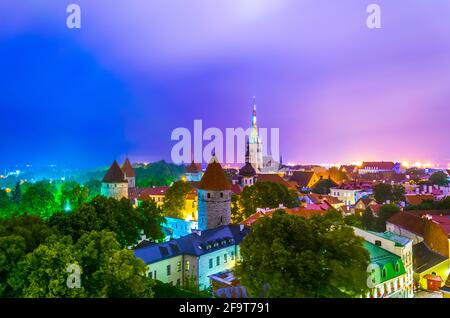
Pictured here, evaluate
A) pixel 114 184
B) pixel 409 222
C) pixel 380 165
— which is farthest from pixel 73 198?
pixel 380 165

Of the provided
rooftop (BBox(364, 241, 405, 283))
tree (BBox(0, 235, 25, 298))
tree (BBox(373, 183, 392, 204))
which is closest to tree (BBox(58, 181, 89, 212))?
tree (BBox(0, 235, 25, 298))

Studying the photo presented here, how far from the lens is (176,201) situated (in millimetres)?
28672

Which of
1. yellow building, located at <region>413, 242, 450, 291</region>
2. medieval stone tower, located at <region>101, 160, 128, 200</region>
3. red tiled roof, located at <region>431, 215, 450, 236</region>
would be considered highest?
medieval stone tower, located at <region>101, 160, 128, 200</region>

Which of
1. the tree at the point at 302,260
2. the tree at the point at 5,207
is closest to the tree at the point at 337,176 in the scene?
the tree at the point at 5,207

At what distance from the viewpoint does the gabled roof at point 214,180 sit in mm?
21281

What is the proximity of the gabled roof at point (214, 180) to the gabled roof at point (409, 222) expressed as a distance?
9.53m

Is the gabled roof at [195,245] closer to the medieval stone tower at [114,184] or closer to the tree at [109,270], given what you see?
the tree at [109,270]

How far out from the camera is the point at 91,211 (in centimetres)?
1452

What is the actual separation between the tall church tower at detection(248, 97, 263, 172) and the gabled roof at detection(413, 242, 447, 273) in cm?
4504

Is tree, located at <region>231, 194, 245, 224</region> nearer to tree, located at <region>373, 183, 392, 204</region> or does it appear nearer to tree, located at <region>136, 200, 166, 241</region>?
tree, located at <region>136, 200, 166, 241</region>

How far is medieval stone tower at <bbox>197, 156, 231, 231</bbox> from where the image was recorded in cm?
2127

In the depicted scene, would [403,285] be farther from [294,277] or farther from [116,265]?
[116,265]
